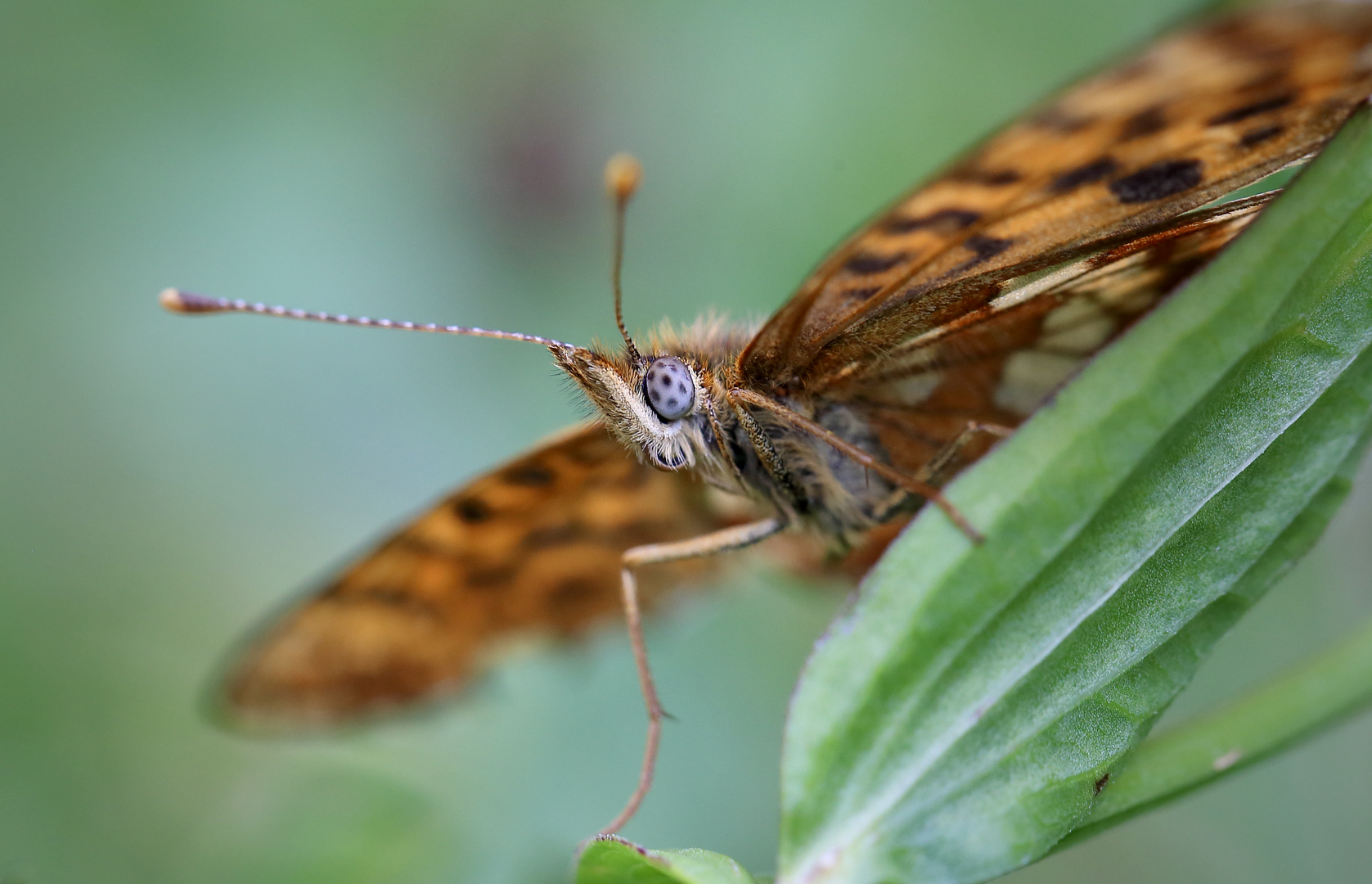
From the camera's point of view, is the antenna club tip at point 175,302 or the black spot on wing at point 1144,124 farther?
the antenna club tip at point 175,302

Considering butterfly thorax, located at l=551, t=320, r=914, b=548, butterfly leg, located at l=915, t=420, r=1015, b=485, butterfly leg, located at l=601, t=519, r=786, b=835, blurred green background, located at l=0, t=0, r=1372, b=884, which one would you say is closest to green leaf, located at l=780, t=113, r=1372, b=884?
butterfly leg, located at l=915, t=420, r=1015, b=485

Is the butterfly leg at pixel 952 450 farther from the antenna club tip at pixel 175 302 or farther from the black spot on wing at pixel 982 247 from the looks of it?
the antenna club tip at pixel 175 302

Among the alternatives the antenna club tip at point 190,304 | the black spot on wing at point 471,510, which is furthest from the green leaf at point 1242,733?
the antenna club tip at point 190,304

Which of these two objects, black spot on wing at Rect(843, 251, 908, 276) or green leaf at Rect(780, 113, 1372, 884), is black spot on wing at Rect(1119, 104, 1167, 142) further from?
green leaf at Rect(780, 113, 1372, 884)

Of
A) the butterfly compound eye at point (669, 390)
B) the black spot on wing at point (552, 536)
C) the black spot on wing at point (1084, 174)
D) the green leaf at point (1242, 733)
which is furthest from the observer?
the black spot on wing at point (552, 536)

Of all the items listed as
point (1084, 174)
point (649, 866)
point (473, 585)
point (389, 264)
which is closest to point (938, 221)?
point (1084, 174)

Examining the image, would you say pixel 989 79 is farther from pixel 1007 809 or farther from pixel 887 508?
pixel 1007 809

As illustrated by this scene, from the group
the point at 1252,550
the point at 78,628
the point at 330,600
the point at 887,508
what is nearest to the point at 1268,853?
the point at 887,508
